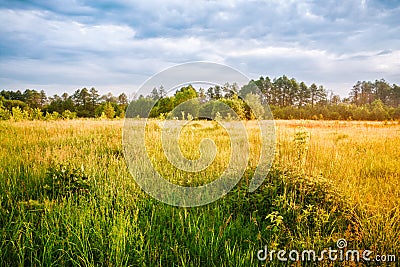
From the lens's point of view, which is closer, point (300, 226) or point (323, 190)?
point (300, 226)

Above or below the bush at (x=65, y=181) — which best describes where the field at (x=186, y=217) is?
below

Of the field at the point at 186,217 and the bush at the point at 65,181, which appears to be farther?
the bush at the point at 65,181

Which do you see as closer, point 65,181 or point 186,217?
point 186,217

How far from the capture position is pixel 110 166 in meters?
5.61

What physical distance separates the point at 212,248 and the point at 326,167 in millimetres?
3821

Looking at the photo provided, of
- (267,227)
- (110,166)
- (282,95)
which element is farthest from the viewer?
(282,95)

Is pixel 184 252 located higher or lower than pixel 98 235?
lower

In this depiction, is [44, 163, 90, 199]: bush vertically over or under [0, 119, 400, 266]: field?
over

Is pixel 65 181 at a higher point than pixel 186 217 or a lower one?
higher

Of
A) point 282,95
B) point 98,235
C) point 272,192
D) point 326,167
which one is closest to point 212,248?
point 98,235

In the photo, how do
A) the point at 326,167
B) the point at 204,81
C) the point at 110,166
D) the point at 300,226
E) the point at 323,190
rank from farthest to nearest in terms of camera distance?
the point at 326,167
the point at 110,166
the point at 204,81
the point at 323,190
the point at 300,226

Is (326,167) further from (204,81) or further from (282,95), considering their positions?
(282,95)

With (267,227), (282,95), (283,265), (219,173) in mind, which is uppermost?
(282,95)

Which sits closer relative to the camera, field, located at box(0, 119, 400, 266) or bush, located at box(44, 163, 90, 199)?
field, located at box(0, 119, 400, 266)
